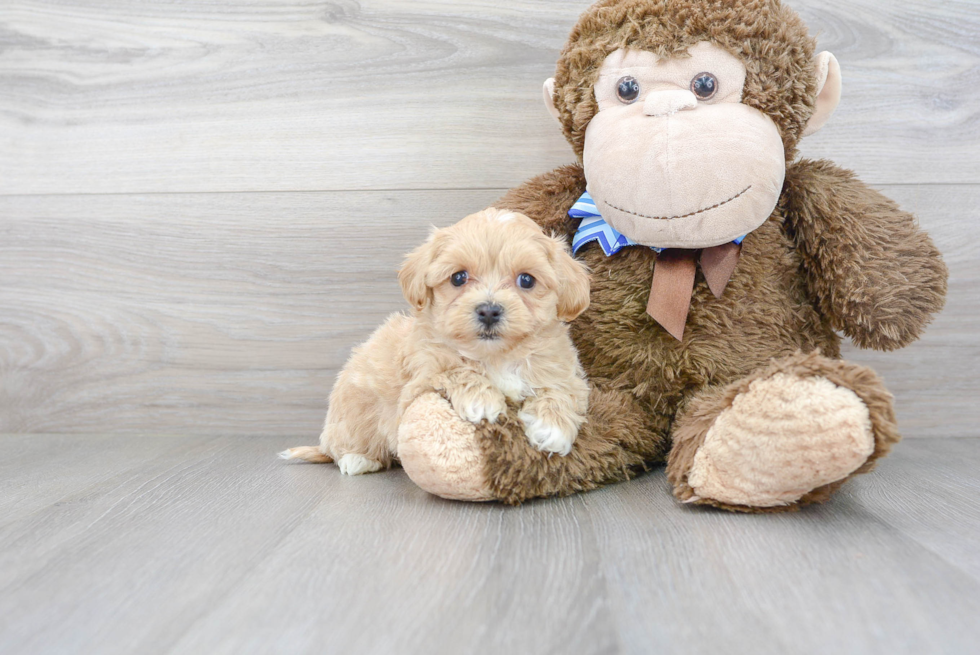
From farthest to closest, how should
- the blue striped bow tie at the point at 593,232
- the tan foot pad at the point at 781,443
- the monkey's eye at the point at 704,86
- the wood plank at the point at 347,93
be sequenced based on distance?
the wood plank at the point at 347,93 → the blue striped bow tie at the point at 593,232 → the monkey's eye at the point at 704,86 → the tan foot pad at the point at 781,443

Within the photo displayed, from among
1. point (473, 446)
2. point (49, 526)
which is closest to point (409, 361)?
point (473, 446)

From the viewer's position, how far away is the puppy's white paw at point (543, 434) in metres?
1.01

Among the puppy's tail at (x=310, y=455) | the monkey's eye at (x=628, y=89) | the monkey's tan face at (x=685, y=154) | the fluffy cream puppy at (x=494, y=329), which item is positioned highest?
the monkey's eye at (x=628, y=89)

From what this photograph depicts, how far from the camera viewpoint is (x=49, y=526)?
3.18ft

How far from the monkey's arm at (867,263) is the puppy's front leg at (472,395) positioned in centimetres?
56

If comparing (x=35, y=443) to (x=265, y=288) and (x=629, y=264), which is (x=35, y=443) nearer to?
(x=265, y=288)

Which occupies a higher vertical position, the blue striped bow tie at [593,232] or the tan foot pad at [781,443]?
the blue striped bow tie at [593,232]

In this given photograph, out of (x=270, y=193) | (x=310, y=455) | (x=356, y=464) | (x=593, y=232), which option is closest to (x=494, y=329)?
(x=593, y=232)

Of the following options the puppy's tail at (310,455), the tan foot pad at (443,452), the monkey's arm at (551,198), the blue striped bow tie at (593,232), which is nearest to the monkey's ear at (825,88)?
the blue striped bow tie at (593,232)

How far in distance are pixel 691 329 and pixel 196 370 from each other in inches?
42.3

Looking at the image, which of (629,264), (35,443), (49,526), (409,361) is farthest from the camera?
(35,443)

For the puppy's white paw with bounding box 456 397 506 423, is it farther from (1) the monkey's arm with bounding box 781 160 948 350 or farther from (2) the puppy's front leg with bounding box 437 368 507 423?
(1) the monkey's arm with bounding box 781 160 948 350

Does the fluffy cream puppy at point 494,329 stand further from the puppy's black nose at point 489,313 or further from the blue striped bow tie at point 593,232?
the blue striped bow tie at point 593,232

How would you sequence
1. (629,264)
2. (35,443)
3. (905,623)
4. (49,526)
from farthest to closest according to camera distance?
(35,443) < (629,264) < (49,526) < (905,623)
